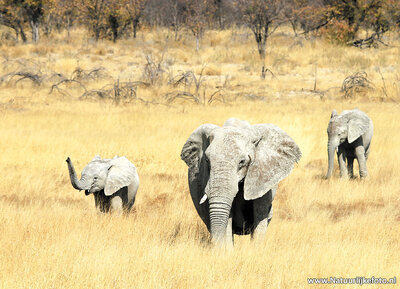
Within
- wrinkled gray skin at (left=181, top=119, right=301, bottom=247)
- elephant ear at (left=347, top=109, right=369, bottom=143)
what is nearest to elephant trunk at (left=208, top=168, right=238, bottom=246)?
wrinkled gray skin at (left=181, top=119, right=301, bottom=247)

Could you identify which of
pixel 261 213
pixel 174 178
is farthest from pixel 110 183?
pixel 174 178

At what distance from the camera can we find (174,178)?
10.9 metres

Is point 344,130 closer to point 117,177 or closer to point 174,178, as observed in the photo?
point 174,178

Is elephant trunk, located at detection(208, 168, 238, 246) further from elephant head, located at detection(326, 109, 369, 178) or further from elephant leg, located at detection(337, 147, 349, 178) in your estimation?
elephant leg, located at detection(337, 147, 349, 178)

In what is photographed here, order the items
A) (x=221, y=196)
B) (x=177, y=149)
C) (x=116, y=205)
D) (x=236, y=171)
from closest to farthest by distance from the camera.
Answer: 1. (x=221, y=196)
2. (x=236, y=171)
3. (x=116, y=205)
4. (x=177, y=149)

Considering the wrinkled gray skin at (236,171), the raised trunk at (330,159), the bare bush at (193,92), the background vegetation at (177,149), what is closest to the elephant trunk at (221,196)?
the wrinkled gray skin at (236,171)

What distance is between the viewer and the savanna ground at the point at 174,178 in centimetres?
509

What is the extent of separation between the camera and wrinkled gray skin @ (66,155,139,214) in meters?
7.48

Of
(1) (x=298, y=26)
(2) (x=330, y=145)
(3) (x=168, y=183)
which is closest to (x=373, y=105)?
(2) (x=330, y=145)

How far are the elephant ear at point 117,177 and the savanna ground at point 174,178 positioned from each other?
0.40m

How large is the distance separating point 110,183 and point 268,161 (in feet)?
9.13

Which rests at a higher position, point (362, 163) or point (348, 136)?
point (348, 136)

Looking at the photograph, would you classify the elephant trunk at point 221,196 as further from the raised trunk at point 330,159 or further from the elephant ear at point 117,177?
the raised trunk at point 330,159

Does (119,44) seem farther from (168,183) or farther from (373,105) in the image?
(168,183)
